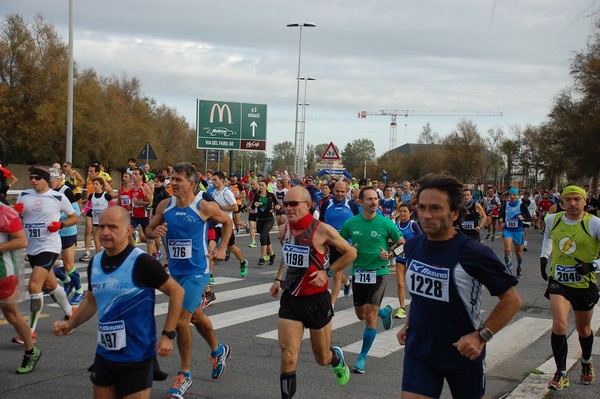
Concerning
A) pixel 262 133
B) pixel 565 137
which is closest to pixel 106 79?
pixel 262 133

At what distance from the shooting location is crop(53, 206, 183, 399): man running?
14.4 feet

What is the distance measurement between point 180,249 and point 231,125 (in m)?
33.8

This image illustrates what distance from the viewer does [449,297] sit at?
12.9 feet

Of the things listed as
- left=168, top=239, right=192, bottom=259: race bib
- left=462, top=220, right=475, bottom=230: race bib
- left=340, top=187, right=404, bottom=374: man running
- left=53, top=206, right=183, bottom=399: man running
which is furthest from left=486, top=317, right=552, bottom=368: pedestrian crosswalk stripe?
left=53, top=206, right=183, bottom=399: man running

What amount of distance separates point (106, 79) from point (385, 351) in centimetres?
6504

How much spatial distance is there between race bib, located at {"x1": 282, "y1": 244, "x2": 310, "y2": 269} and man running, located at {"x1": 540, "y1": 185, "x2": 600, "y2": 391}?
8.18ft

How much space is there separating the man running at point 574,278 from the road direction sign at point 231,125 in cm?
3309

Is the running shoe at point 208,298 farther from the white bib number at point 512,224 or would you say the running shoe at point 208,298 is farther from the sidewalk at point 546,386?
the white bib number at point 512,224

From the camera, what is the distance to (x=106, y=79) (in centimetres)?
6881

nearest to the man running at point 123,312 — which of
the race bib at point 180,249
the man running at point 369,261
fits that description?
the race bib at point 180,249

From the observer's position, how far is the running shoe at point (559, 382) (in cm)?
665

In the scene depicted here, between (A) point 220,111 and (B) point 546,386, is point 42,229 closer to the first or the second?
(B) point 546,386

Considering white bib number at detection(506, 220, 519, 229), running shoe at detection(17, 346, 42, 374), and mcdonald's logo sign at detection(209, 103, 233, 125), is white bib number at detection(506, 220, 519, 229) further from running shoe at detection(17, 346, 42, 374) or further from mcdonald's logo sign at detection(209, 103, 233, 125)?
mcdonald's logo sign at detection(209, 103, 233, 125)

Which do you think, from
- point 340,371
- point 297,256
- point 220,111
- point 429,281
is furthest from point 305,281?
point 220,111
